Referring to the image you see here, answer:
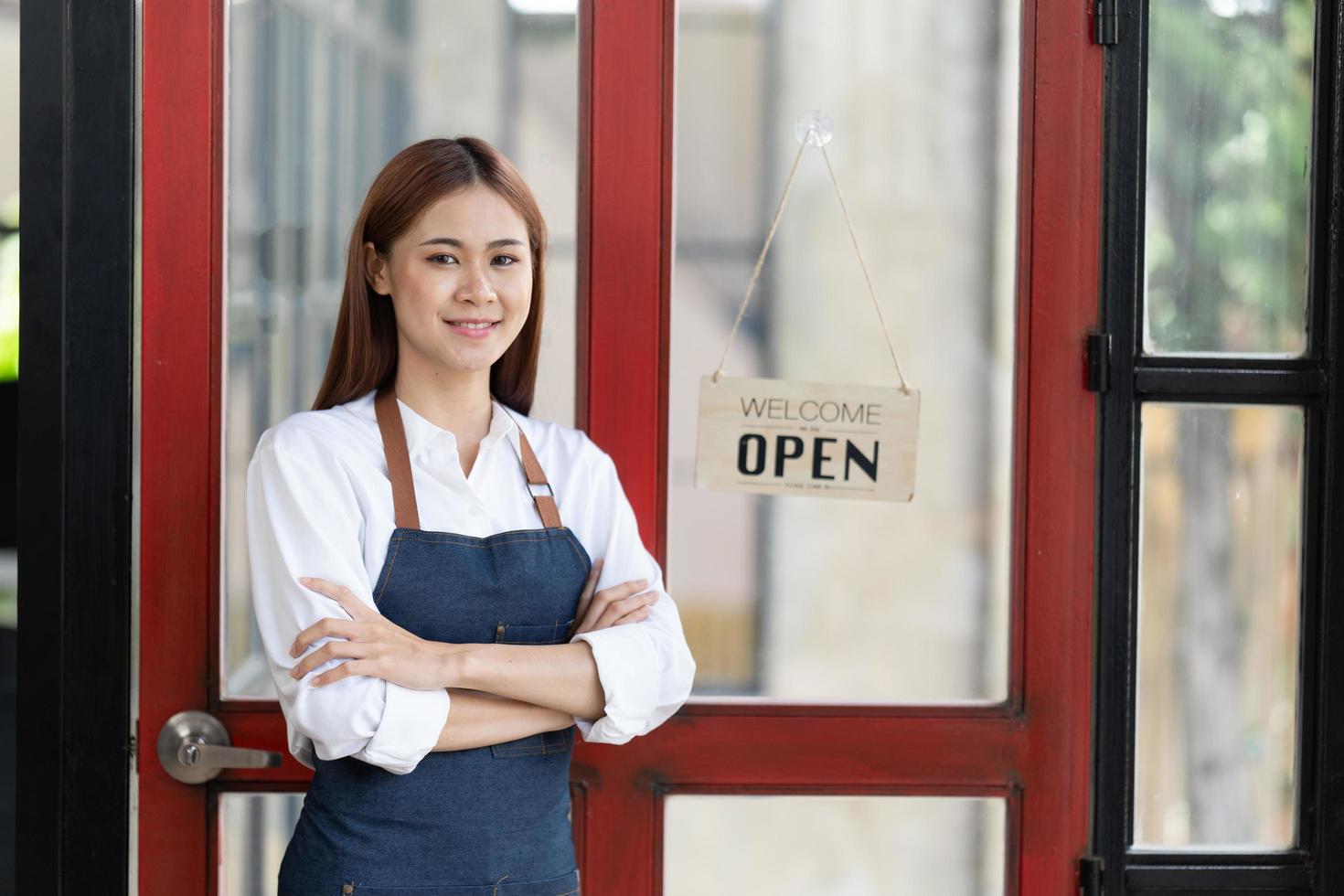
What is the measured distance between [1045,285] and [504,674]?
3.47 feet

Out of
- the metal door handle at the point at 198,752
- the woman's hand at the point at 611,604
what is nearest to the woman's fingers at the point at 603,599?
the woman's hand at the point at 611,604

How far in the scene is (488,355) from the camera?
169cm

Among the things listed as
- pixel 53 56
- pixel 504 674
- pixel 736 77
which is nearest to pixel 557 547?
pixel 504 674

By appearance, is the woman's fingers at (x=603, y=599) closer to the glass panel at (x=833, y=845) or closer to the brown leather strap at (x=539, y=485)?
the brown leather strap at (x=539, y=485)

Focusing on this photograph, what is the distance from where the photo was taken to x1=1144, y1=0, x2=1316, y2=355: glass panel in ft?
6.54

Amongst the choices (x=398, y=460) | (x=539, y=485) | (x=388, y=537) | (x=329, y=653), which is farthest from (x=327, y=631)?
(x=539, y=485)

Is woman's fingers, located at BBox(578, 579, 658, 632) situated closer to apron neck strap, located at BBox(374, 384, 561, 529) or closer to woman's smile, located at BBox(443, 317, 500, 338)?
apron neck strap, located at BBox(374, 384, 561, 529)

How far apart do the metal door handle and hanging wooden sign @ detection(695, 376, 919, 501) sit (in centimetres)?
80

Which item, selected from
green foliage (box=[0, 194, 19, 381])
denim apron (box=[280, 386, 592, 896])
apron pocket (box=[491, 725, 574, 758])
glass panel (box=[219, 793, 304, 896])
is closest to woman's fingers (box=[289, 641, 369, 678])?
denim apron (box=[280, 386, 592, 896])

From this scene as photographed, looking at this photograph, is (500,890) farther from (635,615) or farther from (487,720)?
(635,615)

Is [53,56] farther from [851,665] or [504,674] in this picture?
[851,665]

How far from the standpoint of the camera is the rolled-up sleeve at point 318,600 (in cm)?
148

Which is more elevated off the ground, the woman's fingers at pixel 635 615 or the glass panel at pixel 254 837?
the woman's fingers at pixel 635 615

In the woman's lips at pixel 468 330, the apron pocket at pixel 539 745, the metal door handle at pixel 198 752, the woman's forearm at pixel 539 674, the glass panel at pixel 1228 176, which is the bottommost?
the metal door handle at pixel 198 752
